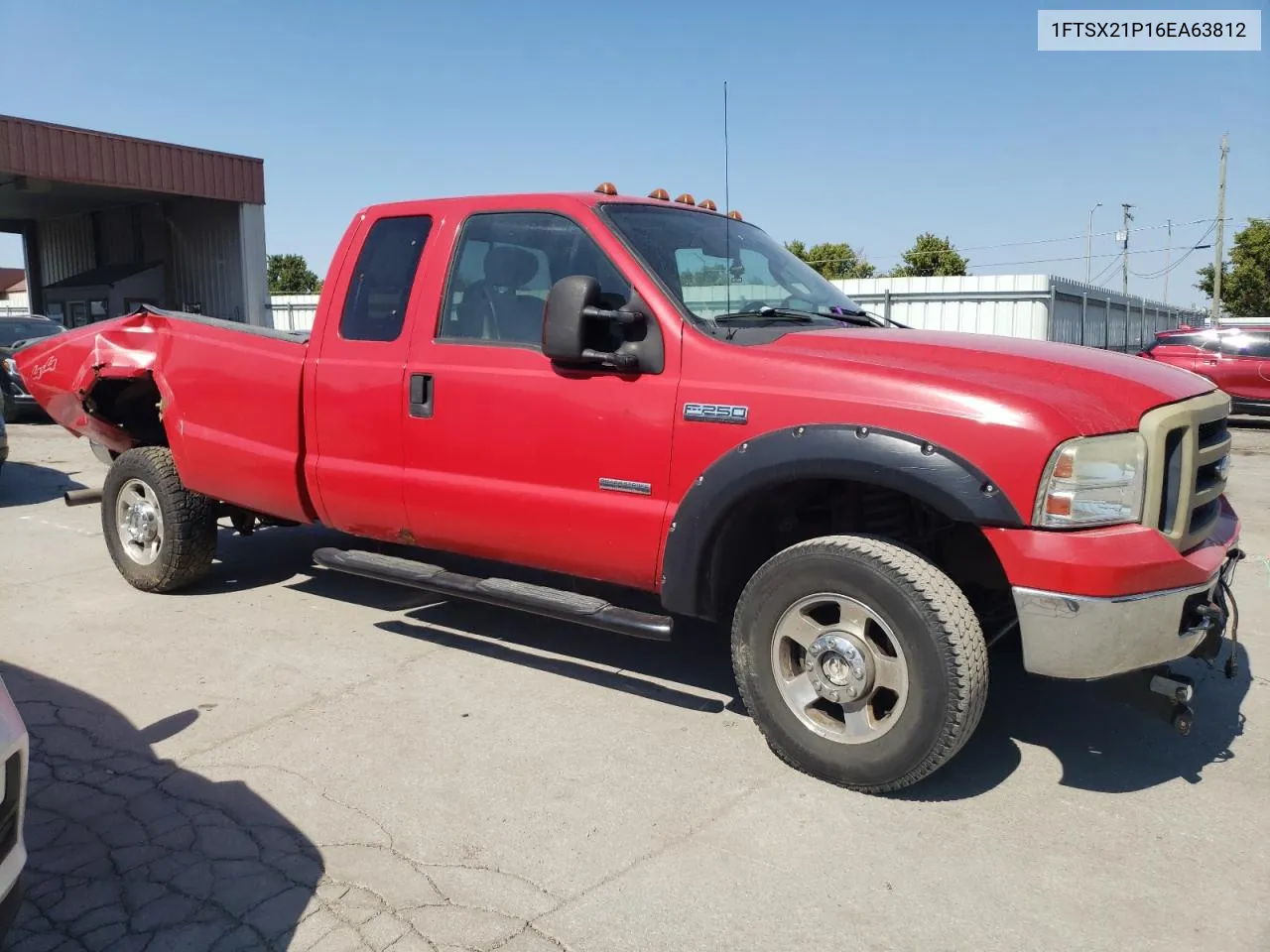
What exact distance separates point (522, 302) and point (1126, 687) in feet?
8.90

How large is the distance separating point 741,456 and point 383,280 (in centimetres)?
212

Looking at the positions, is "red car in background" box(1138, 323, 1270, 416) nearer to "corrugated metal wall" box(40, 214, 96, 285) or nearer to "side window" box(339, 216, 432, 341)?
"side window" box(339, 216, 432, 341)

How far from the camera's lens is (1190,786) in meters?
3.53

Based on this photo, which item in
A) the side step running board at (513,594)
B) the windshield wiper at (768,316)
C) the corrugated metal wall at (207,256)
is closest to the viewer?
the side step running board at (513,594)

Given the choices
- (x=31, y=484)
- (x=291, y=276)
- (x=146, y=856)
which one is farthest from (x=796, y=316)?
(x=291, y=276)

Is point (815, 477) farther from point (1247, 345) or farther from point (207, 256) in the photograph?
point (207, 256)

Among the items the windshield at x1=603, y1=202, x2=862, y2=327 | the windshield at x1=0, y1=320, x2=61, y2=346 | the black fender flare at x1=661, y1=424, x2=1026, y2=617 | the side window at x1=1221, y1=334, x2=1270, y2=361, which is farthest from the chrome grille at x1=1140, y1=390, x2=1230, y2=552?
the windshield at x1=0, y1=320, x2=61, y2=346

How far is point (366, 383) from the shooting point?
15.1 feet

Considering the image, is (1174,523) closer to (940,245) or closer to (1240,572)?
(1240,572)

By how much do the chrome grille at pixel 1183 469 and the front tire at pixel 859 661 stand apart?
2.16 ft

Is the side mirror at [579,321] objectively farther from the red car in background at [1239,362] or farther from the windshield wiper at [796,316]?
the red car in background at [1239,362]

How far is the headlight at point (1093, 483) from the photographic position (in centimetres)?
304

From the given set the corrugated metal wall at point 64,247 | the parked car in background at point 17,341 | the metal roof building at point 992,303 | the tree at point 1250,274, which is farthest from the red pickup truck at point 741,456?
the tree at point 1250,274

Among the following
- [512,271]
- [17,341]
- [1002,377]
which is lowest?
[1002,377]
